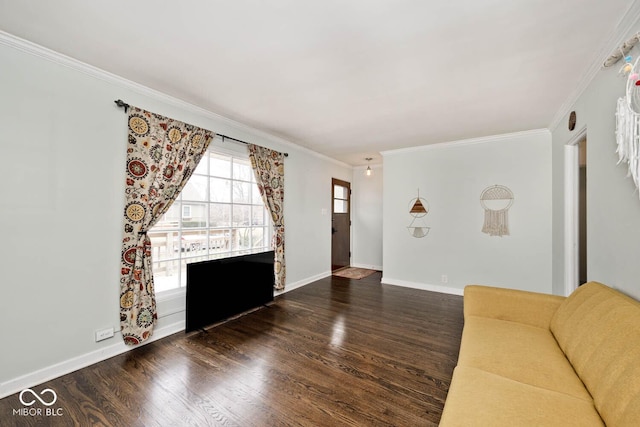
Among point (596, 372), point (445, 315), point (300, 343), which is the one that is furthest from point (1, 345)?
point (445, 315)

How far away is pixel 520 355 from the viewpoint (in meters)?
1.60

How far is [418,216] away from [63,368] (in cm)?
464

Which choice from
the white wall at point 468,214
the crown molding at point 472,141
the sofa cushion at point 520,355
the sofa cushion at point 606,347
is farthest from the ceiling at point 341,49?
the sofa cushion at point 520,355

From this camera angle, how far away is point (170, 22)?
1678 millimetres

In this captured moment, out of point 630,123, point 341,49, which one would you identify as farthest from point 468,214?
point 341,49

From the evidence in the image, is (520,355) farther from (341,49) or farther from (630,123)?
(341,49)

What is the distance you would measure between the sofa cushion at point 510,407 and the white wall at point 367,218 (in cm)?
482

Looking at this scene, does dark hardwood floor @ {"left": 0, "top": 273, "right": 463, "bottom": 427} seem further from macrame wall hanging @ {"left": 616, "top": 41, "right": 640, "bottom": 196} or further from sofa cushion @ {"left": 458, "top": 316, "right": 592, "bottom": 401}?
macrame wall hanging @ {"left": 616, "top": 41, "right": 640, "bottom": 196}

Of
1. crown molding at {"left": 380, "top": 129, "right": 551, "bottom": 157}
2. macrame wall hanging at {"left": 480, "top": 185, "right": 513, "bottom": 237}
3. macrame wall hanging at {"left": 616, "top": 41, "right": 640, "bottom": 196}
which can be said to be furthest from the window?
macrame wall hanging at {"left": 616, "top": 41, "right": 640, "bottom": 196}

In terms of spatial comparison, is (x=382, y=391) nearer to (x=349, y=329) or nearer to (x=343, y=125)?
(x=349, y=329)

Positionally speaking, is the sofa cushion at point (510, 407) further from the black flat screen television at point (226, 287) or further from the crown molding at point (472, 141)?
the crown molding at point (472, 141)

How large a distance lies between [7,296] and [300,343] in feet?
7.41

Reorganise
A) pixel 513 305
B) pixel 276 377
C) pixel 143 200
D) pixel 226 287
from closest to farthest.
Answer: pixel 276 377, pixel 513 305, pixel 143 200, pixel 226 287

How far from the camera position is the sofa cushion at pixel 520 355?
4.44 feet
